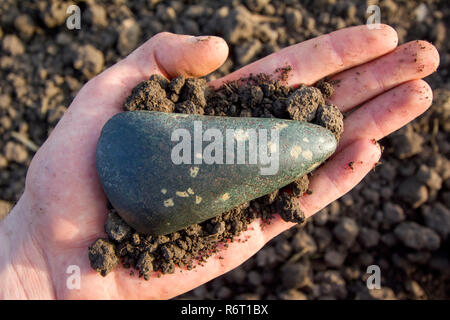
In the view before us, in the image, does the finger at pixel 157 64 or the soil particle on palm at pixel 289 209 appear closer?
the soil particle on palm at pixel 289 209

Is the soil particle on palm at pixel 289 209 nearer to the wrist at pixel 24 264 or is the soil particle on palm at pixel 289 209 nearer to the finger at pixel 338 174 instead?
the finger at pixel 338 174

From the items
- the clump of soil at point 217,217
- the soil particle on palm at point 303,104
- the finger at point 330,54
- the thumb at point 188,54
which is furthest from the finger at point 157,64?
the soil particle on palm at point 303,104

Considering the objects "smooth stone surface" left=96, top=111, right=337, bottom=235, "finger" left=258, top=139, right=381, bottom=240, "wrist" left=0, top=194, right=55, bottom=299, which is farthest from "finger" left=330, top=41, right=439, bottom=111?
"wrist" left=0, top=194, right=55, bottom=299

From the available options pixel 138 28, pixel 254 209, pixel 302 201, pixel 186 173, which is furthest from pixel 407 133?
pixel 138 28

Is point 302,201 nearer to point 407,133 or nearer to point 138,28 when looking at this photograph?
point 407,133

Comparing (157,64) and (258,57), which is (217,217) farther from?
(258,57)
